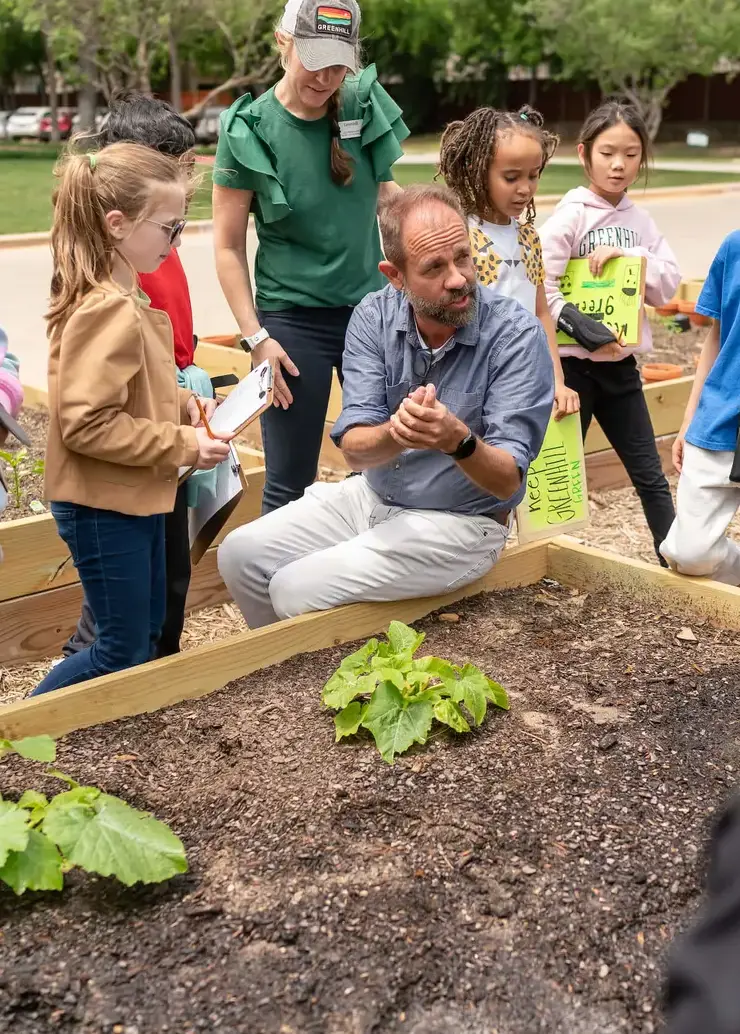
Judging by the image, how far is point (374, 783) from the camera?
8.87 ft

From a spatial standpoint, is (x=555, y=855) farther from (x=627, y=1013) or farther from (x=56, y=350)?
(x=56, y=350)

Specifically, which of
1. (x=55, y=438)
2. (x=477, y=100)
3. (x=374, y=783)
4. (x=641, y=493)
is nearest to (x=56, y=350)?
(x=55, y=438)

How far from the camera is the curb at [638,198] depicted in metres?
16.7

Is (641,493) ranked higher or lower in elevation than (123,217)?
lower

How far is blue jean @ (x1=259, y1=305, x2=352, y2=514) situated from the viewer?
4.11 metres

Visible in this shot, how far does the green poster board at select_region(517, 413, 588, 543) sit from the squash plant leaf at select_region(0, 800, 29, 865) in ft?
7.40

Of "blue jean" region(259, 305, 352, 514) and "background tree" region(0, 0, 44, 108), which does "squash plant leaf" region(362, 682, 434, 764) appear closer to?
"blue jean" region(259, 305, 352, 514)

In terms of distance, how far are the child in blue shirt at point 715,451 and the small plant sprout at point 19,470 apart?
2.61 m

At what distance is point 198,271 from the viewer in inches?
522

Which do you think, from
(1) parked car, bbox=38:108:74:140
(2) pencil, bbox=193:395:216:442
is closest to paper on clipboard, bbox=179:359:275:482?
(2) pencil, bbox=193:395:216:442

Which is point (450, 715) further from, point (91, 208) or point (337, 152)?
point (337, 152)

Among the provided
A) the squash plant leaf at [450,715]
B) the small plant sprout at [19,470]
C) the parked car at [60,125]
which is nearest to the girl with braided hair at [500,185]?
the squash plant leaf at [450,715]

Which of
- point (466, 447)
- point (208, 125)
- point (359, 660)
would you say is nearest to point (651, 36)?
point (208, 125)

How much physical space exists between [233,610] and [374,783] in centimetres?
199
